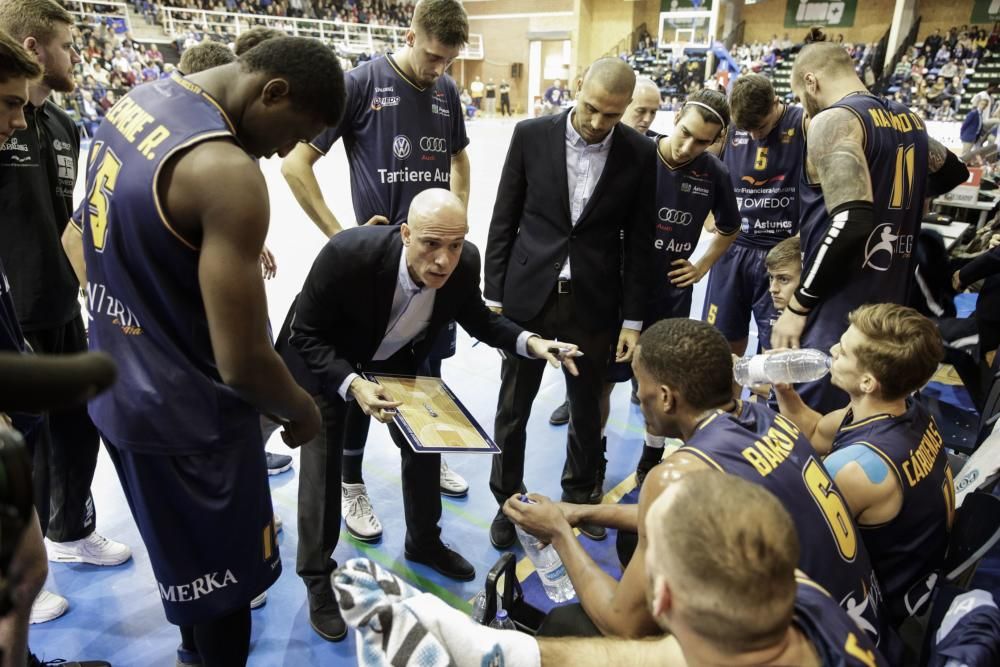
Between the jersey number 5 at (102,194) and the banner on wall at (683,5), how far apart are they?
1203 inches

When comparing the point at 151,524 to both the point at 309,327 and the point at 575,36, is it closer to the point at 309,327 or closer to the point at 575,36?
the point at 309,327

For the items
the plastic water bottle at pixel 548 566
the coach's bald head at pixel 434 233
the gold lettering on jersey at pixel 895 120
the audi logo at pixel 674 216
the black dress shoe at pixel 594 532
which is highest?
the gold lettering on jersey at pixel 895 120

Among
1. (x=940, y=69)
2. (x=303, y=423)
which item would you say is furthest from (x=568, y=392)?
(x=940, y=69)

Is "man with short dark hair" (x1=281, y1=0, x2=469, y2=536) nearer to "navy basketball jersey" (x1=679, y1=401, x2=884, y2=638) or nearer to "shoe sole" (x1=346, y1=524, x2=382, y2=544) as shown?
"shoe sole" (x1=346, y1=524, x2=382, y2=544)

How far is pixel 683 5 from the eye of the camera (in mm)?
28656

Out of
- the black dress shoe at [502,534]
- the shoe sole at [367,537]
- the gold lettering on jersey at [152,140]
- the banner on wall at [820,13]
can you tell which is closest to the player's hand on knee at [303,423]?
the gold lettering on jersey at [152,140]

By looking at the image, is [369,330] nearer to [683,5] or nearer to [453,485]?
[453,485]

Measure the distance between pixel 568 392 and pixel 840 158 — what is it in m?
1.58

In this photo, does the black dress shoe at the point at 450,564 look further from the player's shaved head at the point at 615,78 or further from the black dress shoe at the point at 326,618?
the player's shaved head at the point at 615,78

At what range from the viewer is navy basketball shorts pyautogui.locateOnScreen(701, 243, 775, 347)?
4055 mm

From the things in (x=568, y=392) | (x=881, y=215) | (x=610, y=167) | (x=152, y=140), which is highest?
(x=152, y=140)

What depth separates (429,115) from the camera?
344 centimetres

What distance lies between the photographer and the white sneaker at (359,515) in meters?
3.23

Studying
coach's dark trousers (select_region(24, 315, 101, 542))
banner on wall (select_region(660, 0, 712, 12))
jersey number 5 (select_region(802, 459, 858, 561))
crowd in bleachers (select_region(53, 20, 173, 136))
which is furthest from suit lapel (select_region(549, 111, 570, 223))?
banner on wall (select_region(660, 0, 712, 12))
